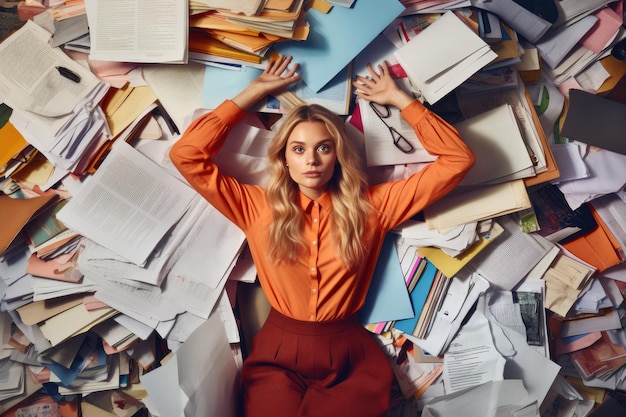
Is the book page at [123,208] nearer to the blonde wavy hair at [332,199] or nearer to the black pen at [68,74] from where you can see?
the black pen at [68,74]

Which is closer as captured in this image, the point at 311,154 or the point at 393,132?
the point at 311,154

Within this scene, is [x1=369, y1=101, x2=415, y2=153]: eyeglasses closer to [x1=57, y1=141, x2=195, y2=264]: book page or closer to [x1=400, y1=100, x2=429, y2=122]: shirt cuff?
[x1=400, y1=100, x2=429, y2=122]: shirt cuff

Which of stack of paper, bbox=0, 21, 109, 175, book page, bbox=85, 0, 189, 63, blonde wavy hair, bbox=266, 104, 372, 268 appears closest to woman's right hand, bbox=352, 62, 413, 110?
blonde wavy hair, bbox=266, 104, 372, 268

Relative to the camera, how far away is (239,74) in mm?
1829

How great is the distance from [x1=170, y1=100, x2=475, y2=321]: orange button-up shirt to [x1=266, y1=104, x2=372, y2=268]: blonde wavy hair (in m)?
0.03

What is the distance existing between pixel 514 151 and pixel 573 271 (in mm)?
520

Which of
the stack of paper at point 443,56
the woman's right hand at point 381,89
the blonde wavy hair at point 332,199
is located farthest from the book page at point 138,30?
the stack of paper at point 443,56

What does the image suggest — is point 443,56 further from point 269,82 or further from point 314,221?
point 314,221

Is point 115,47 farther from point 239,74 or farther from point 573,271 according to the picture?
point 573,271

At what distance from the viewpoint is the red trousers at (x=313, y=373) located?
1688mm

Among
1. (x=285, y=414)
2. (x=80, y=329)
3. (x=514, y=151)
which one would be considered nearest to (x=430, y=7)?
(x=514, y=151)

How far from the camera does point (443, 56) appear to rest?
5.64 feet

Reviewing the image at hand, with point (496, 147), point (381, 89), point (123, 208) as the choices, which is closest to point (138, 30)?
point (123, 208)

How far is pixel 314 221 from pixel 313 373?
0.49 metres
